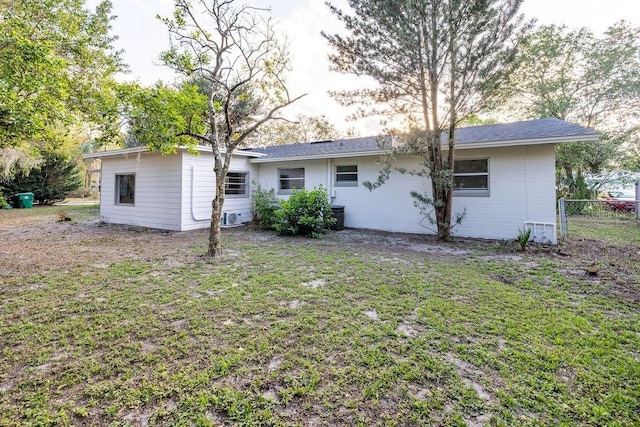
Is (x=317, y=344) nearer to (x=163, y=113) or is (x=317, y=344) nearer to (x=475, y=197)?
(x=163, y=113)

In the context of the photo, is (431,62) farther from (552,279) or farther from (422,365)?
(422,365)

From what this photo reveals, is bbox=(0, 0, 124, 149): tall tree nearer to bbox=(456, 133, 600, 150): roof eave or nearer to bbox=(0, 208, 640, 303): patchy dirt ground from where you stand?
bbox=(0, 208, 640, 303): patchy dirt ground

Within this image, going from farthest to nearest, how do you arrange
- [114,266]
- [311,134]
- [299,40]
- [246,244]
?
[311,134] < [246,244] < [299,40] < [114,266]

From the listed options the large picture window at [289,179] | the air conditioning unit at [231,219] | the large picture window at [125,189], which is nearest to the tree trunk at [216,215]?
the air conditioning unit at [231,219]

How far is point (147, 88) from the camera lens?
616 centimetres

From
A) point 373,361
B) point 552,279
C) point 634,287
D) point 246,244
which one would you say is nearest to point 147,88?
point 246,244

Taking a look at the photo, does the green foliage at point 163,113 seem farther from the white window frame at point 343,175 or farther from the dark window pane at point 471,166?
the dark window pane at point 471,166

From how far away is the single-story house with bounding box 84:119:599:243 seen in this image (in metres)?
7.23

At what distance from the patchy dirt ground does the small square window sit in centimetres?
168

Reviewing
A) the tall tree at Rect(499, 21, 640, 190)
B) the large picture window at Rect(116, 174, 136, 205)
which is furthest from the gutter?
the tall tree at Rect(499, 21, 640, 190)

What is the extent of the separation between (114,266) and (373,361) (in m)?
4.78

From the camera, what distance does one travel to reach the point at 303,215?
8570 millimetres

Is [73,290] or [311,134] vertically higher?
[311,134]

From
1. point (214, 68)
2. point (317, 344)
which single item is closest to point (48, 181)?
Result: point (214, 68)
